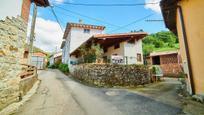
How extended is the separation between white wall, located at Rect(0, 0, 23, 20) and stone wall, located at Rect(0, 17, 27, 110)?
0.17m

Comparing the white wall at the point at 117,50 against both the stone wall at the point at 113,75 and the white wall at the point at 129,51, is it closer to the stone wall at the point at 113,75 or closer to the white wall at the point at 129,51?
the white wall at the point at 129,51

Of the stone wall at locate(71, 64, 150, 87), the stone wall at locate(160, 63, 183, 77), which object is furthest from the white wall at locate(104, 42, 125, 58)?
the stone wall at locate(160, 63, 183, 77)

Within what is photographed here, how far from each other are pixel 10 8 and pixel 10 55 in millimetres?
1756

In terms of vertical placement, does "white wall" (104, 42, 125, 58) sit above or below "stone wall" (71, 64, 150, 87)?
above

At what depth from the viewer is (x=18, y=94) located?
19.0 feet

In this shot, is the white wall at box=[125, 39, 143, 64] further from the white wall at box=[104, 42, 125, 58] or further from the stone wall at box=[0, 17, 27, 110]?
the stone wall at box=[0, 17, 27, 110]

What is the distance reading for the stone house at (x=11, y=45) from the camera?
4.61 meters

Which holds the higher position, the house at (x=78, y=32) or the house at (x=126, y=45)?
the house at (x=78, y=32)

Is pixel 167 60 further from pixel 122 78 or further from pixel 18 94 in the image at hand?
pixel 18 94

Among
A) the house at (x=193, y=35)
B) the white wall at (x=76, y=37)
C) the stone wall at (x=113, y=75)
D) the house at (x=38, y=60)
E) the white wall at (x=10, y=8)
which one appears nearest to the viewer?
the white wall at (x=10, y=8)

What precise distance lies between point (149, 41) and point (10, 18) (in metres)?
40.5

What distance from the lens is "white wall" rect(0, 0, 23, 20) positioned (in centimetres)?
456

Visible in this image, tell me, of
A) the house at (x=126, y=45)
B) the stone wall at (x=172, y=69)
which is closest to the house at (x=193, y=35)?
the house at (x=126, y=45)

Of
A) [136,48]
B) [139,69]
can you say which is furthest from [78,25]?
[139,69]
